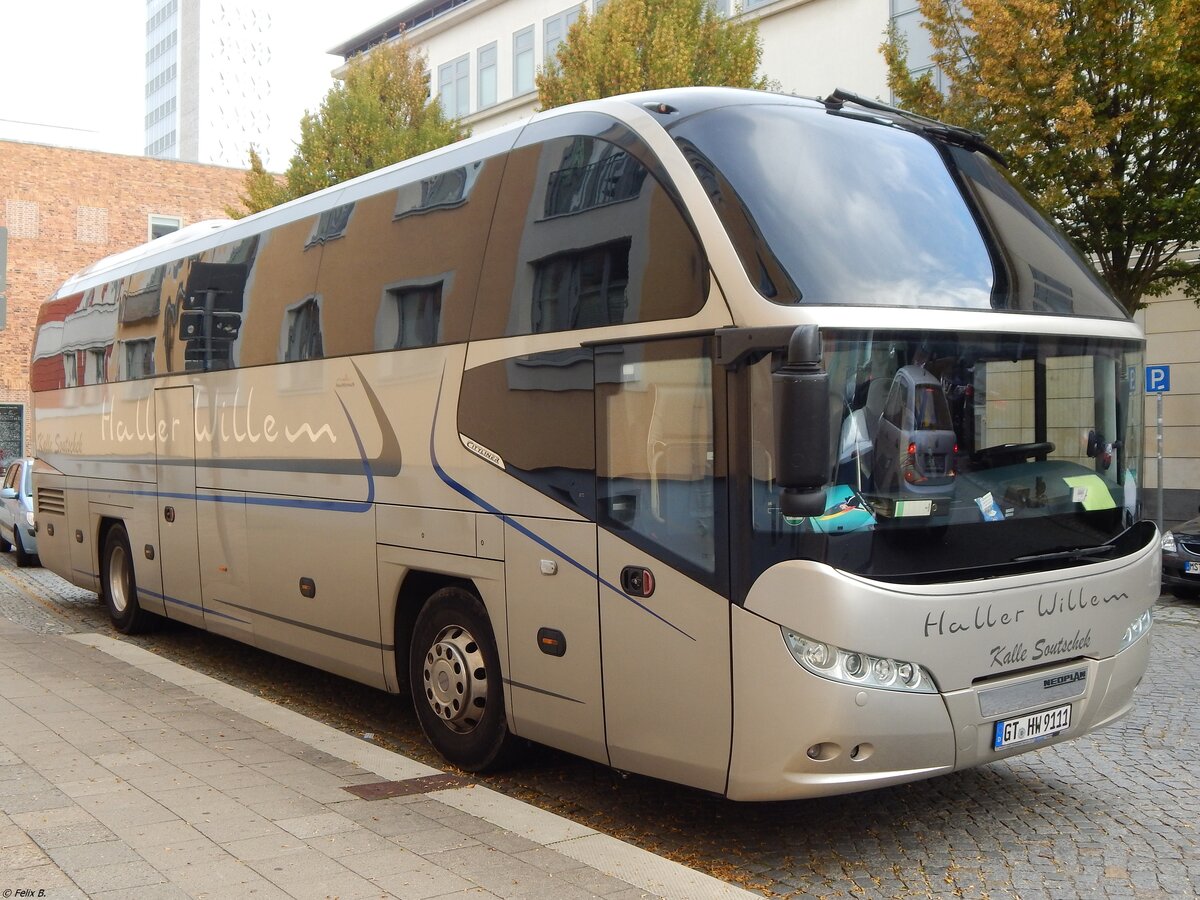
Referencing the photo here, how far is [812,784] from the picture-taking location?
512cm

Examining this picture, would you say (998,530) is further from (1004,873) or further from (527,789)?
(527,789)

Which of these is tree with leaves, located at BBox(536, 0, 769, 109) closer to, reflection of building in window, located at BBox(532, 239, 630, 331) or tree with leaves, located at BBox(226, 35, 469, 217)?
tree with leaves, located at BBox(226, 35, 469, 217)

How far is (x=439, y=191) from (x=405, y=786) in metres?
3.48

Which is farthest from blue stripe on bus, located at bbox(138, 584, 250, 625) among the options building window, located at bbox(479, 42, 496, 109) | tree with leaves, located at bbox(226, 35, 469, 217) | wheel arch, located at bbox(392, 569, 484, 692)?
building window, located at bbox(479, 42, 496, 109)

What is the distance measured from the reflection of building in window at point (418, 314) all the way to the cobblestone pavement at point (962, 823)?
2.58 meters

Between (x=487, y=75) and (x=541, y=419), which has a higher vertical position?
(x=487, y=75)

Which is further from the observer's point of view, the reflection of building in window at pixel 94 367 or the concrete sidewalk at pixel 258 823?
the reflection of building in window at pixel 94 367

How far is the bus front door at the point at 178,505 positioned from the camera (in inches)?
413

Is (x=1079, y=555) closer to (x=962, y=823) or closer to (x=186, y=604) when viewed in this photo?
(x=962, y=823)

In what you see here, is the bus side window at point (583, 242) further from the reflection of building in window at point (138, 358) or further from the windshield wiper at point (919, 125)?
the reflection of building in window at point (138, 358)

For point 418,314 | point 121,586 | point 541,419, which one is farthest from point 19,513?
point 541,419

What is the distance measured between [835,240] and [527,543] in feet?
7.43

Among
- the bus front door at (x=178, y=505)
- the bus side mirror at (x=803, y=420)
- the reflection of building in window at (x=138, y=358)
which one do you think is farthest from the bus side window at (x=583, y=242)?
the reflection of building in window at (x=138, y=358)

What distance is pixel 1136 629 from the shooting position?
6.10m
